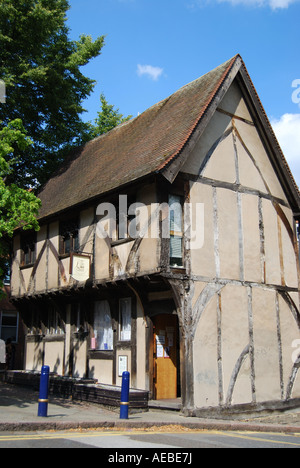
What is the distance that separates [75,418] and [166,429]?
1842 mm

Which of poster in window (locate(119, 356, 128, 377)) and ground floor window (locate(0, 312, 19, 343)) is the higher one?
ground floor window (locate(0, 312, 19, 343))

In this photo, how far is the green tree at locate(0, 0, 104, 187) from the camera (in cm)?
2084

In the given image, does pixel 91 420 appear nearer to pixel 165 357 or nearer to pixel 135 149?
pixel 165 357

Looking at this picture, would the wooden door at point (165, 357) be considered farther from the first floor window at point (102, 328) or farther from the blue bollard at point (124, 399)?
the blue bollard at point (124, 399)

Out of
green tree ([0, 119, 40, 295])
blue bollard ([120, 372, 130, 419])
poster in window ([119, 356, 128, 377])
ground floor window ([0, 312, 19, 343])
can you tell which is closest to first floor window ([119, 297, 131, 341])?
poster in window ([119, 356, 128, 377])

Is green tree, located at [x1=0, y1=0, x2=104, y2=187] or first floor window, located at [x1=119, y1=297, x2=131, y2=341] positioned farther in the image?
green tree, located at [x1=0, y1=0, x2=104, y2=187]

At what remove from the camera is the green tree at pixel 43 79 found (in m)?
A: 20.8

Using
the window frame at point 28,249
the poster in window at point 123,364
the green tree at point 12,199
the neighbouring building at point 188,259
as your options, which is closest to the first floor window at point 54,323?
the neighbouring building at point 188,259

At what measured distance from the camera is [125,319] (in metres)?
14.6

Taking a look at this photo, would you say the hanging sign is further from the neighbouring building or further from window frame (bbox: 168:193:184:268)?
window frame (bbox: 168:193:184:268)

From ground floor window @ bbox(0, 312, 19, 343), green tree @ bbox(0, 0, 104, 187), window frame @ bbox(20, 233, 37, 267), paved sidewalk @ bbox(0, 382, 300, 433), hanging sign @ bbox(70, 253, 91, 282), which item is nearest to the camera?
paved sidewalk @ bbox(0, 382, 300, 433)

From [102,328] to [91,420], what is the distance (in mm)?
5968

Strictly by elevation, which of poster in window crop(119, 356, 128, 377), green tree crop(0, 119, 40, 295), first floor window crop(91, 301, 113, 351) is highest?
green tree crop(0, 119, 40, 295)

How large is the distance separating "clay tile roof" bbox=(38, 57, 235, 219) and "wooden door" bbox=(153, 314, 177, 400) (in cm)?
405
